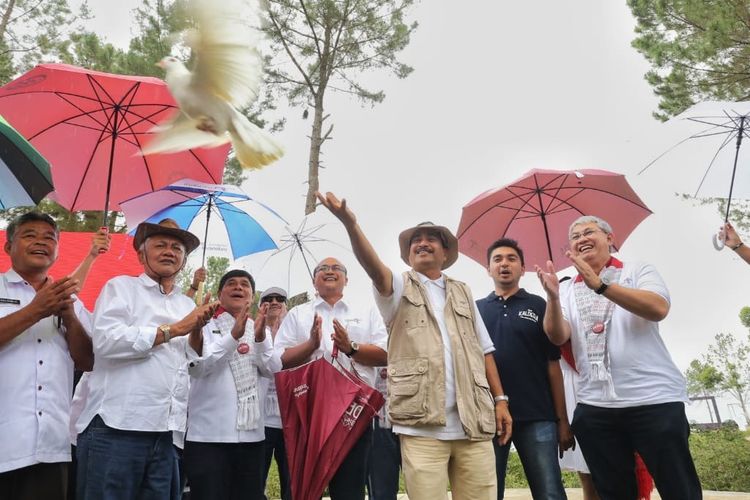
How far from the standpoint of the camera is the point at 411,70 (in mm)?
11148

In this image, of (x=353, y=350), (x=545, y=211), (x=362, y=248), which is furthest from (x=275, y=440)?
(x=545, y=211)

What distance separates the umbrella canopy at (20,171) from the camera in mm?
2580

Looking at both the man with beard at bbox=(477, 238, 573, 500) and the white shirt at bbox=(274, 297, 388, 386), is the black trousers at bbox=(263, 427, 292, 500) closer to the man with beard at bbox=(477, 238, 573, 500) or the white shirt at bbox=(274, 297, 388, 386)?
the white shirt at bbox=(274, 297, 388, 386)

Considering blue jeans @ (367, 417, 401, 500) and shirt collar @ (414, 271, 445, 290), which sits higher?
shirt collar @ (414, 271, 445, 290)

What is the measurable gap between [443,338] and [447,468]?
0.62m

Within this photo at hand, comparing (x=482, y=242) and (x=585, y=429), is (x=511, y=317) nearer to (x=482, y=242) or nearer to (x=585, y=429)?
(x=585, y=429)

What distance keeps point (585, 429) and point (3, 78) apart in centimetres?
1257

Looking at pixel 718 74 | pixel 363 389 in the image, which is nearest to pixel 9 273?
pixel 363 389

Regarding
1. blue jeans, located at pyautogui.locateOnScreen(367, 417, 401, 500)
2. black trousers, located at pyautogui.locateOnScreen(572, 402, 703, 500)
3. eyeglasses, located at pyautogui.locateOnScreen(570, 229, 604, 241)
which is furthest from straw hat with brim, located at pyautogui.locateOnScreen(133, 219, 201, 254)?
black trousers, located at pyautogui.locateOnScreen(572, 402, 703, 500)

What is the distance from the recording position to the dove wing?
4.62 ft

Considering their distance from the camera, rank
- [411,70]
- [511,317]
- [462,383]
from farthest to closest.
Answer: [411,70] < [511,317] < [462,383]

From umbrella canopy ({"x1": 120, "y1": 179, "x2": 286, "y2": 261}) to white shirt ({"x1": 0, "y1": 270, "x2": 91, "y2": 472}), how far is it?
1.23 m

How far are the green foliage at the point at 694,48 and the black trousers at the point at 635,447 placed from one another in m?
9.47

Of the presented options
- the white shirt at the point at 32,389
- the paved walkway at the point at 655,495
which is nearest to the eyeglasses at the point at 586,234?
the white shirt at the point at 32,389
